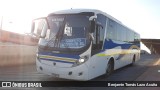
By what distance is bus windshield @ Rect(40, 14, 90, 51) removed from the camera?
32.4 feet

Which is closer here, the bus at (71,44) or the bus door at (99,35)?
the bus at (71,44)

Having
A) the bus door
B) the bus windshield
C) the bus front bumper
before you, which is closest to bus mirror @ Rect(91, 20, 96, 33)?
the bus windshield

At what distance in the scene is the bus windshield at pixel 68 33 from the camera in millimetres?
9875

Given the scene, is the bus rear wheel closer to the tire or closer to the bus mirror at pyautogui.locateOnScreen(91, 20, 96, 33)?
the tire

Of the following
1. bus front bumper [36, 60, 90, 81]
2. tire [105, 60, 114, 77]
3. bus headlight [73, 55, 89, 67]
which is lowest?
tire [105, 60, 114, 77]

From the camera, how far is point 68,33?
1012 centimetres

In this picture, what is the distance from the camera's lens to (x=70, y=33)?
33.0ft

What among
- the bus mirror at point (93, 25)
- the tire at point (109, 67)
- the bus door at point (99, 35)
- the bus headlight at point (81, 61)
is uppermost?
the bus mirror at point (93, 25)

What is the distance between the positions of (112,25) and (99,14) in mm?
2449

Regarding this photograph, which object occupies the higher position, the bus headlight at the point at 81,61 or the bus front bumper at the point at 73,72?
the bus headlight at the point at 81,61

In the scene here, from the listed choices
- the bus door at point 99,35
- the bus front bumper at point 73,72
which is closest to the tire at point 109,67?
the bus door at point 99,35

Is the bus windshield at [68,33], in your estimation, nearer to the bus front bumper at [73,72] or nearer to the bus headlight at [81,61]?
the bus headlight at [81,61]

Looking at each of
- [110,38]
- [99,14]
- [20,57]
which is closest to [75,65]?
[99,14]

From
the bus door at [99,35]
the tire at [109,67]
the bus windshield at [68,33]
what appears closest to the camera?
the bus windshield at [68,33]
